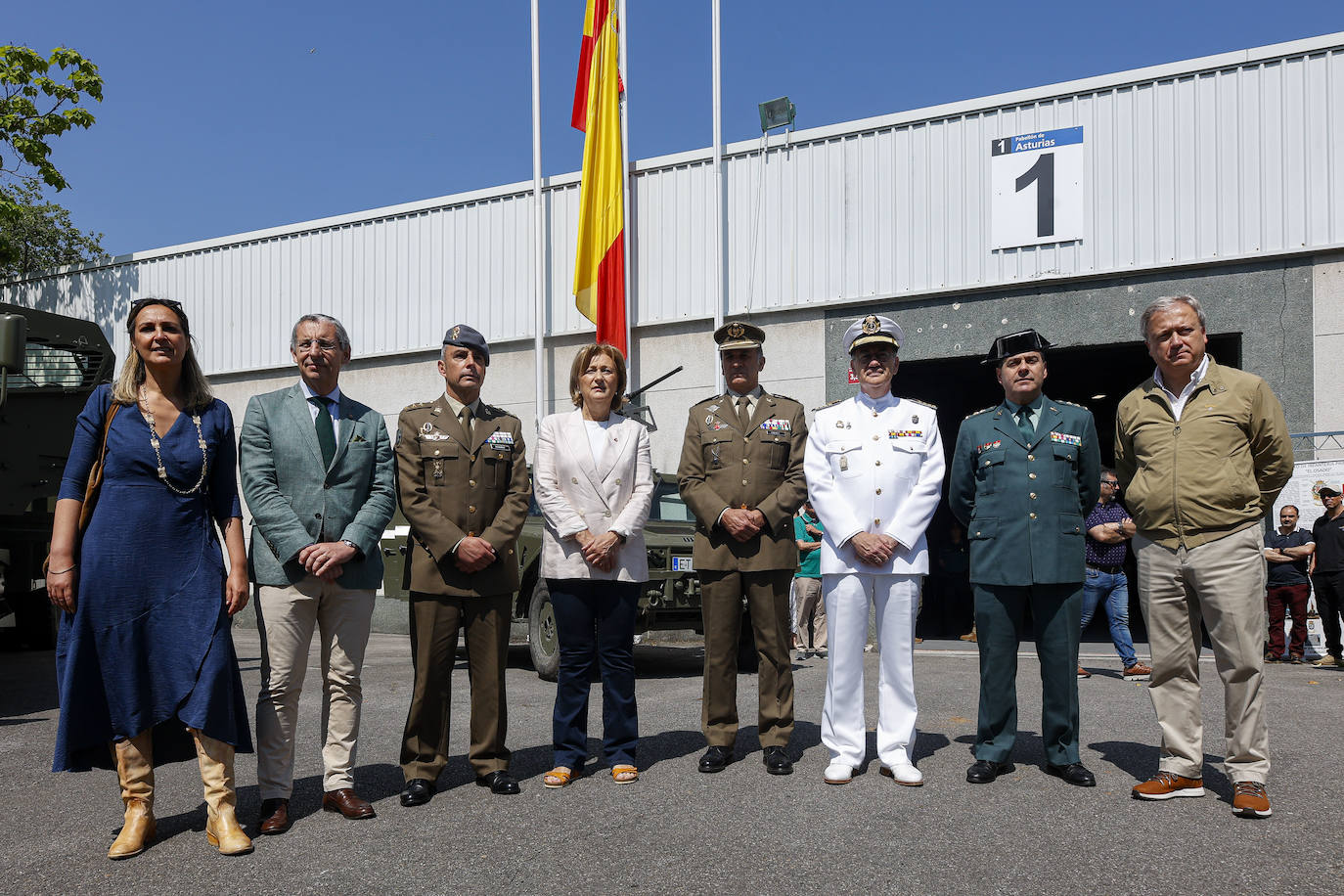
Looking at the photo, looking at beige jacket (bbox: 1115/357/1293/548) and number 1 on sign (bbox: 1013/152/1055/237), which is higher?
number 1 on sign (bbox: 1013/152/1055/237)

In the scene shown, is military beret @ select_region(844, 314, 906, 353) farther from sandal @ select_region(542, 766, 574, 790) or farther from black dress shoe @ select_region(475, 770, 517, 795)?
black dress shoe @ select_region(475, 770, 517, 795)

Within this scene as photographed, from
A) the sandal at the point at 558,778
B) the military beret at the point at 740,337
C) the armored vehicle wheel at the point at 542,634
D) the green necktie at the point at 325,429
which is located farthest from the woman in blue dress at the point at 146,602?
the armored vehicle wheel at the point at 542,634

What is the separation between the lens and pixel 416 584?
4.79m

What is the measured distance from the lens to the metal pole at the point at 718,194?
46.8 feet

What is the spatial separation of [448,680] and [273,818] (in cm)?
95

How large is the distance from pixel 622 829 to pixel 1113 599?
22.0ft

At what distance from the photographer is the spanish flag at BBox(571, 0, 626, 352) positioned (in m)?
14.8

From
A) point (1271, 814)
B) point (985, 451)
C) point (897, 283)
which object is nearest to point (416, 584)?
point (985, 451)

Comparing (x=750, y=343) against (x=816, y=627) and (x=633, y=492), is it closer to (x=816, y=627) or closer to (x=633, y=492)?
(x=633, y=492)

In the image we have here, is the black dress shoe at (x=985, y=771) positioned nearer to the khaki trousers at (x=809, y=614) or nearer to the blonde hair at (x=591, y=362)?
the blonde hair at (x=591, y=362)

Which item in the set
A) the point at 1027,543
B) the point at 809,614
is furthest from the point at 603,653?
the point at 809,614

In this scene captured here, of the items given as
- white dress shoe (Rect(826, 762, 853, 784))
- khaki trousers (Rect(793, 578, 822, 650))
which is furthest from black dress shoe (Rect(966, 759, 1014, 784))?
khaki trousers (Rect(793, 578, 822, 650))

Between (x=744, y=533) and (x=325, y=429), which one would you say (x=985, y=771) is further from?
(x=325, y=429)

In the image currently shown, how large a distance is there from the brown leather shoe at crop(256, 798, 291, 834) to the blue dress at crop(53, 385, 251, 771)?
244 mm
